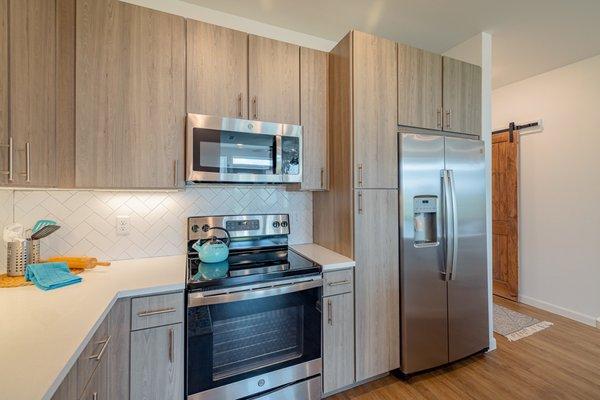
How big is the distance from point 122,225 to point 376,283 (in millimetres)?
1794

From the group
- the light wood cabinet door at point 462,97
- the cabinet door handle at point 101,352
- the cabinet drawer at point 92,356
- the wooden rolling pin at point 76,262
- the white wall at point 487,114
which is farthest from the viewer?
the white wall at point 487,114

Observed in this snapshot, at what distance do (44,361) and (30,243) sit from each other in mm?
1136

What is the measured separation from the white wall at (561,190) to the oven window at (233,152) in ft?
11.0

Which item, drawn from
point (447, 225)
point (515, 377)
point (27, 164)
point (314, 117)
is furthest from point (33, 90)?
point (515, 377)

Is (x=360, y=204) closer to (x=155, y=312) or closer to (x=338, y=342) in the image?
(x=338, y=342)

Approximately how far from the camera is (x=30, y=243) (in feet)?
4.93

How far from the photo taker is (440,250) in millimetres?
2074

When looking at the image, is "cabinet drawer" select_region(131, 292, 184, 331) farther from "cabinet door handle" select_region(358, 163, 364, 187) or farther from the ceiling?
the ceiling

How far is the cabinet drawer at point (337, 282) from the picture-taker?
5.83 ft

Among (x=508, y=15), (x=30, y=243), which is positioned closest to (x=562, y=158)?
(x=508, y=15)

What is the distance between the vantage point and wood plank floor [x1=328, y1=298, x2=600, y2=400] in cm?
187

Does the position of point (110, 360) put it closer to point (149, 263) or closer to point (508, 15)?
point (149, 263)

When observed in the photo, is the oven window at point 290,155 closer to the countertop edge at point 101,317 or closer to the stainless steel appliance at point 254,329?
the stainless steel appliance at point 254,329

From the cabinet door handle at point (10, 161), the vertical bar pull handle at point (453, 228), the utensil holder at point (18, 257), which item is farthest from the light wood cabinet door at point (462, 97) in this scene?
the utensil holder at point (18, 257)
